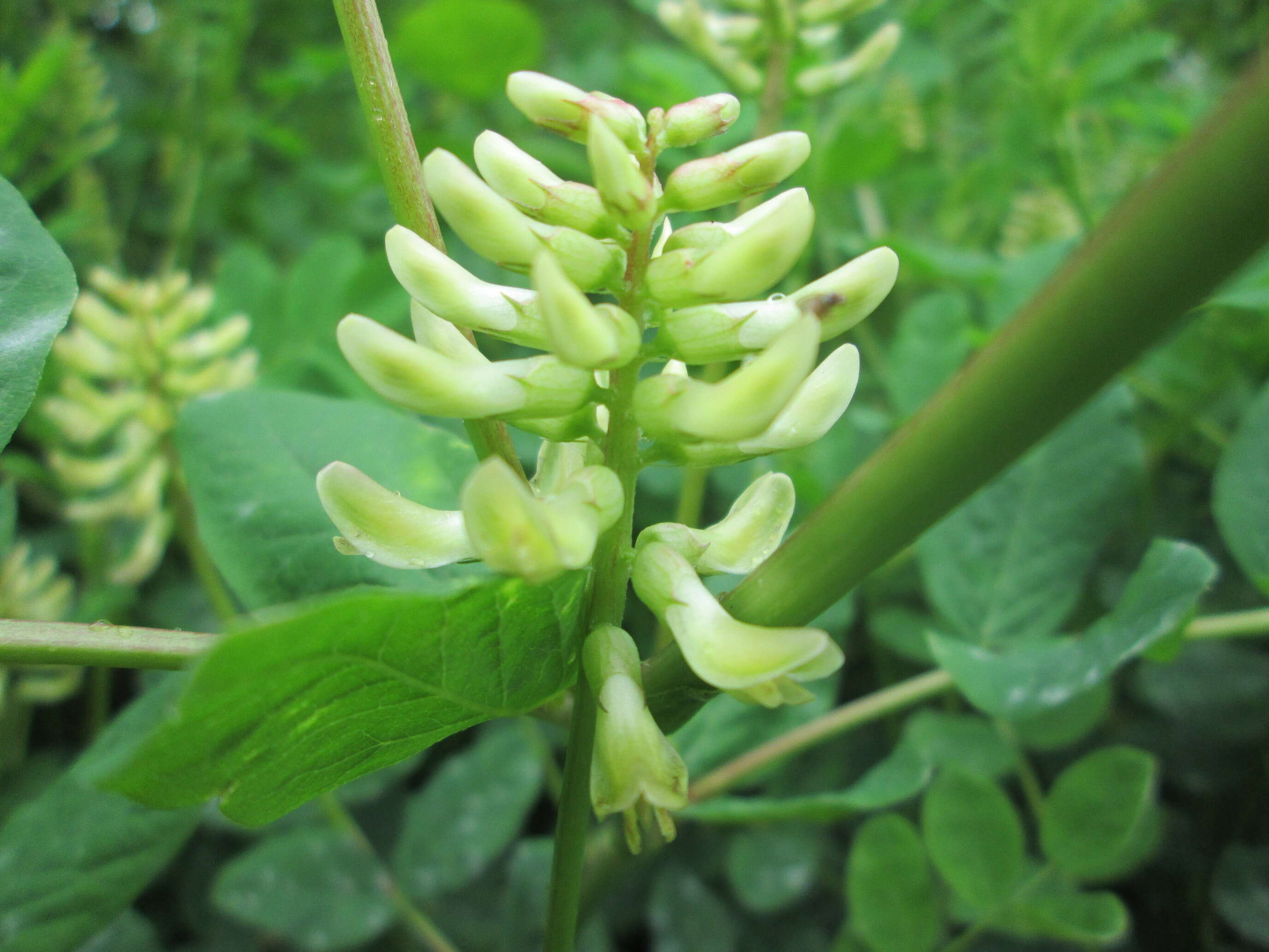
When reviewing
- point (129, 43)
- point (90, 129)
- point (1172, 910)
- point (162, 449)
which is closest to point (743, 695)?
point (1172, 910)

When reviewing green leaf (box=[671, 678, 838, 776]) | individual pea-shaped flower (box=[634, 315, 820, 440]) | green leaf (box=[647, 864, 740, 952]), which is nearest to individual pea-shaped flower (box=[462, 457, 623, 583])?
individual pea-shaped flower (box=[634, 315, 820, 440])

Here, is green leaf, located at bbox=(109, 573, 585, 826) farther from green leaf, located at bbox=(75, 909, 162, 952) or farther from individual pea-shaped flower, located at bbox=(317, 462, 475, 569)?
green leaf, located at bbox=(75, 909, 162, 952)

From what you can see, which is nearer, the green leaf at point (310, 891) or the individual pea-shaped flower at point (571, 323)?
the individual pea-shaped flower at point (571, 323)

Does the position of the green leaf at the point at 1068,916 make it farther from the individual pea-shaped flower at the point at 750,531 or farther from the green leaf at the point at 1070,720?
the individual pea-shaped flower at the point at 750,531

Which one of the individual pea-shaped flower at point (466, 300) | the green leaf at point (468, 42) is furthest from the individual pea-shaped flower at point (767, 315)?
the green leaf at point (468, 42)

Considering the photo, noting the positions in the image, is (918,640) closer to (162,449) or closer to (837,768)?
(837,768)

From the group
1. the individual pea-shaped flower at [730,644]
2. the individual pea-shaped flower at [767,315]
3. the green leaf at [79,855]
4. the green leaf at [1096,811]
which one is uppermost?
the individual pea-shaped flower at [767,315]

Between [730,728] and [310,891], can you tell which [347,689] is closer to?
[730,728]

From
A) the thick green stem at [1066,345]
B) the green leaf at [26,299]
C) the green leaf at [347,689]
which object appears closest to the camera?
the thick green stem at [1066,345]
